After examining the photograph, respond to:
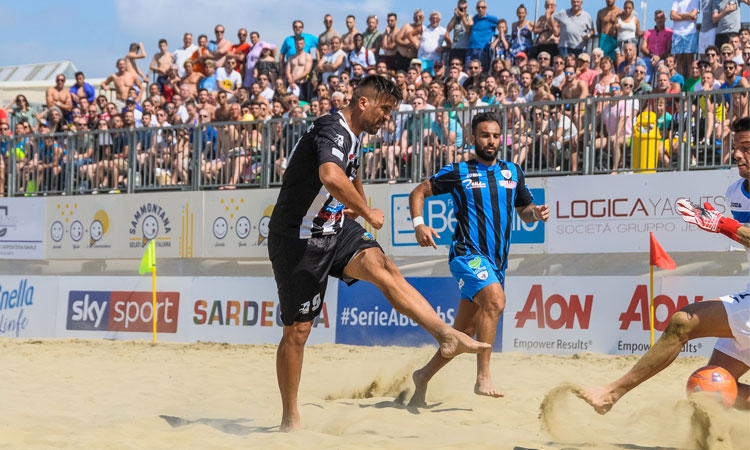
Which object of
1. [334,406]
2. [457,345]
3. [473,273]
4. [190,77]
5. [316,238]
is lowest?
[334,406]

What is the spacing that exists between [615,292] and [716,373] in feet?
20.0

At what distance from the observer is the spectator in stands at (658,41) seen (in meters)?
13.9

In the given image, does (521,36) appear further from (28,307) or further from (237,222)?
(28,307)

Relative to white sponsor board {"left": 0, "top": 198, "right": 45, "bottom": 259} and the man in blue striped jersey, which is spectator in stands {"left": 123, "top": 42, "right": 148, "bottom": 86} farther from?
the man in blue striped jersey

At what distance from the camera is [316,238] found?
6137mm

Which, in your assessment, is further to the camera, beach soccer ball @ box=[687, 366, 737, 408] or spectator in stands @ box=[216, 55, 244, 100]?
spectator in stands @ box=[216, 55, 244, 100]

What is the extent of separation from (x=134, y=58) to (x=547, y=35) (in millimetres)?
8335

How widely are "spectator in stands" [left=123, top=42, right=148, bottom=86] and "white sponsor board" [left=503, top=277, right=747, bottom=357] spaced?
395 inches

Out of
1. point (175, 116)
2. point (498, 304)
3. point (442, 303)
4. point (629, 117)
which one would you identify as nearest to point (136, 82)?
point (175, 116)

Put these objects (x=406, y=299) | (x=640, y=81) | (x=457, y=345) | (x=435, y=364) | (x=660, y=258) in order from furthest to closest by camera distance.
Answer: (x=640, y=81)
(x=660, y=258)
(x=435, y=364)
(x=406, y=299)
(x=457, y=345)

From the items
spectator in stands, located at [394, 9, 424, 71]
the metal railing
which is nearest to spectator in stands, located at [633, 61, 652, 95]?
the metal railing

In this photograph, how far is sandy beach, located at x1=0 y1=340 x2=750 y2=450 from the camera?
5761mm

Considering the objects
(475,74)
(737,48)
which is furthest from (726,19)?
(475,74)

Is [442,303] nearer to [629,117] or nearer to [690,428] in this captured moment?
[629,117]
